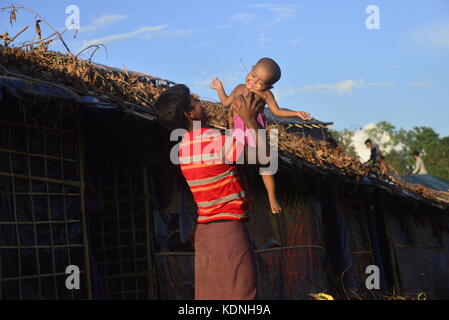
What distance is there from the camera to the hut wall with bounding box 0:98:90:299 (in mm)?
5734

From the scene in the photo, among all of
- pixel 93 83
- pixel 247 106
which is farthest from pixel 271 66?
pixel 93 83

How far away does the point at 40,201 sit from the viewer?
6117 millimetres

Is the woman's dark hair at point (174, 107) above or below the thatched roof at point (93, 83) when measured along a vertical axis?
below

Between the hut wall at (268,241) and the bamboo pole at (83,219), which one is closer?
the bamboo pole at (83,219)

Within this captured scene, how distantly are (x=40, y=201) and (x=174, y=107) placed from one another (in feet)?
9.01

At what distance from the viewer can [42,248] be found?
19.7 ft

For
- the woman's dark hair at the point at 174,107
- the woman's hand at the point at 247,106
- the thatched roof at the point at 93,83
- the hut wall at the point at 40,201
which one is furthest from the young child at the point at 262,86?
the hut wall at the point at 40,201

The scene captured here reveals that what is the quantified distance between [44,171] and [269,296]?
4.21 m

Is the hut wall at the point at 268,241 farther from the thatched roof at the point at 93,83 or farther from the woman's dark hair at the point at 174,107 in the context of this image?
the woman's dark hair at the point at 174,107

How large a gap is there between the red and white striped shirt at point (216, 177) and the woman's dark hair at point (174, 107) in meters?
0.16

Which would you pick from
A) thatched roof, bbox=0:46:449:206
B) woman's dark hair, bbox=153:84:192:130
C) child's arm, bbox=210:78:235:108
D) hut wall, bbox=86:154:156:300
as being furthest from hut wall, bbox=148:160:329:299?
woman's dark hair, bbox=153:84:192:130

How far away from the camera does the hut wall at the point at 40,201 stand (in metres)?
5.73

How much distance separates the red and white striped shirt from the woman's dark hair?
0.52 feet

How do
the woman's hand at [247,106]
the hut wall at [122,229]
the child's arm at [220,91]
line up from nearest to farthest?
the woman's hand at [247,106]
the child's arm at [220,91]
the hut wall at [122,229]
